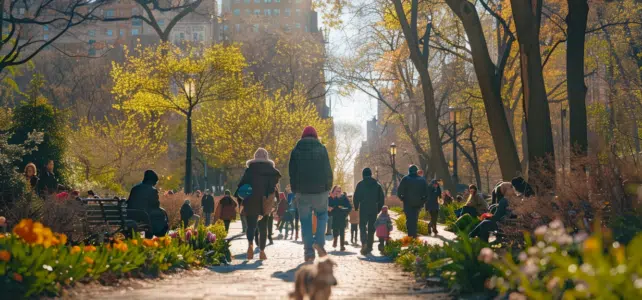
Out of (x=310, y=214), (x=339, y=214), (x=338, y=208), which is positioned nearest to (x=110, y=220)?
(x=310, y=214)

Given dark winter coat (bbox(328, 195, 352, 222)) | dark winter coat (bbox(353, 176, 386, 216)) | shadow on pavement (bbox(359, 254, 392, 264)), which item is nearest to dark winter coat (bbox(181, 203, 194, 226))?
dark winter coat (bbox(328, 195, 352, 222))

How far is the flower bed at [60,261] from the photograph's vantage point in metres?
7.62

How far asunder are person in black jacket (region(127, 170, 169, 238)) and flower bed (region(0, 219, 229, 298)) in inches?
67.2

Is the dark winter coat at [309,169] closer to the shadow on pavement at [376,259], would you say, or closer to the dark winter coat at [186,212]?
the shadow on pavement at [376,259]

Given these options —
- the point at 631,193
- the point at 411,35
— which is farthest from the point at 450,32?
the point at 631,193

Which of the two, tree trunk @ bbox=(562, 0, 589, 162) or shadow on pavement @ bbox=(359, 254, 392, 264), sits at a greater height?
tree trunk @ bbox=(562, 0, 589, 162)

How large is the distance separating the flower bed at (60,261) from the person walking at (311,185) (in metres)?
1.96

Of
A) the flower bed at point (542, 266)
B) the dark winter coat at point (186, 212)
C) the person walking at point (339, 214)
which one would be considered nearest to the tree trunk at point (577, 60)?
the flower bed at point (542, 266)

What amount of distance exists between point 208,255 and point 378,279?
3247 millimetres

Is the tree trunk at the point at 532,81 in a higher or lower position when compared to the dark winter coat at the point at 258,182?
higher

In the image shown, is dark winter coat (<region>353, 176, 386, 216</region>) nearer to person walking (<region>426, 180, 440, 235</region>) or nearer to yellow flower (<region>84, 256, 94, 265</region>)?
person walking (<region>426, 180, 440, 235</region>)

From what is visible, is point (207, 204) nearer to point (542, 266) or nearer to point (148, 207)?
point (148, 207)

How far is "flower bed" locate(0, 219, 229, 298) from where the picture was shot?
762cm

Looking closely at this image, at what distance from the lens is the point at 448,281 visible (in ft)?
30.9
